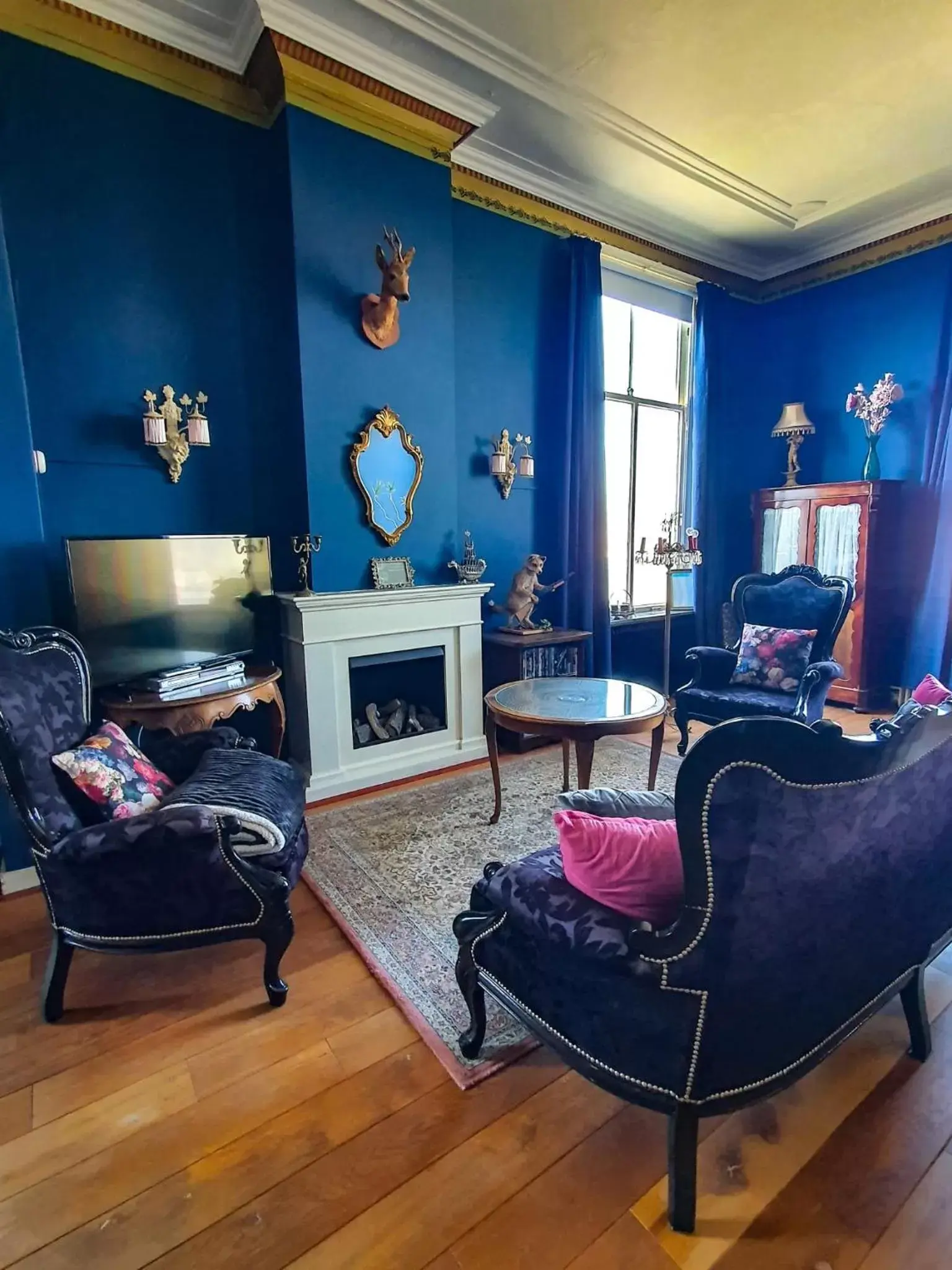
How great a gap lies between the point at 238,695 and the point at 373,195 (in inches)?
99.4

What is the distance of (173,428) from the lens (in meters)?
2.88

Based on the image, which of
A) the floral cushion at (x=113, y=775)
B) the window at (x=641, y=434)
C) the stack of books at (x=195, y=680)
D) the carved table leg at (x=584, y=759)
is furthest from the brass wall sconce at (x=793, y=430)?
the floral cushion at (x=113, y=775)

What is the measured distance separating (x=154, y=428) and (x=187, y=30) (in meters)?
Answer: 1.68

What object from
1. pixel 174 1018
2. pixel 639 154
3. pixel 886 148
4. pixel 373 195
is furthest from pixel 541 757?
pixel 886 148

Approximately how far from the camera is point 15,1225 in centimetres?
122

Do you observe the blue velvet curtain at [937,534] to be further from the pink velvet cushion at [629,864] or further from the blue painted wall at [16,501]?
the blue painted wall at [16,501]

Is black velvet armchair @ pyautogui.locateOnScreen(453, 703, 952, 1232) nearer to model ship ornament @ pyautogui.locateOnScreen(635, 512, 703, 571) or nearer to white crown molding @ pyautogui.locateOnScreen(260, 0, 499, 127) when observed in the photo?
model ship ornament @ pyautogui.locateOnScreen(635, 512, 703, 571)

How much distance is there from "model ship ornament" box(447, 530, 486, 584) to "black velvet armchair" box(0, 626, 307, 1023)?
2.09 meters

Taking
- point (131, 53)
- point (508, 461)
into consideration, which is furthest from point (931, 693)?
point (131, 53)

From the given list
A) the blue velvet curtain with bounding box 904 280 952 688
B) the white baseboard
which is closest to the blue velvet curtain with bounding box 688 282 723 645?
the blue velvet curtain with bounding box 904 280 952 688

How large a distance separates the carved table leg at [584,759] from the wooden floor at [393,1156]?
3.79ft

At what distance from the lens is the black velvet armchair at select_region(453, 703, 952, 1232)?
3.17ft

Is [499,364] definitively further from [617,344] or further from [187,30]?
[187,30]

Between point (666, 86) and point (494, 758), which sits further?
point (666, 86)
